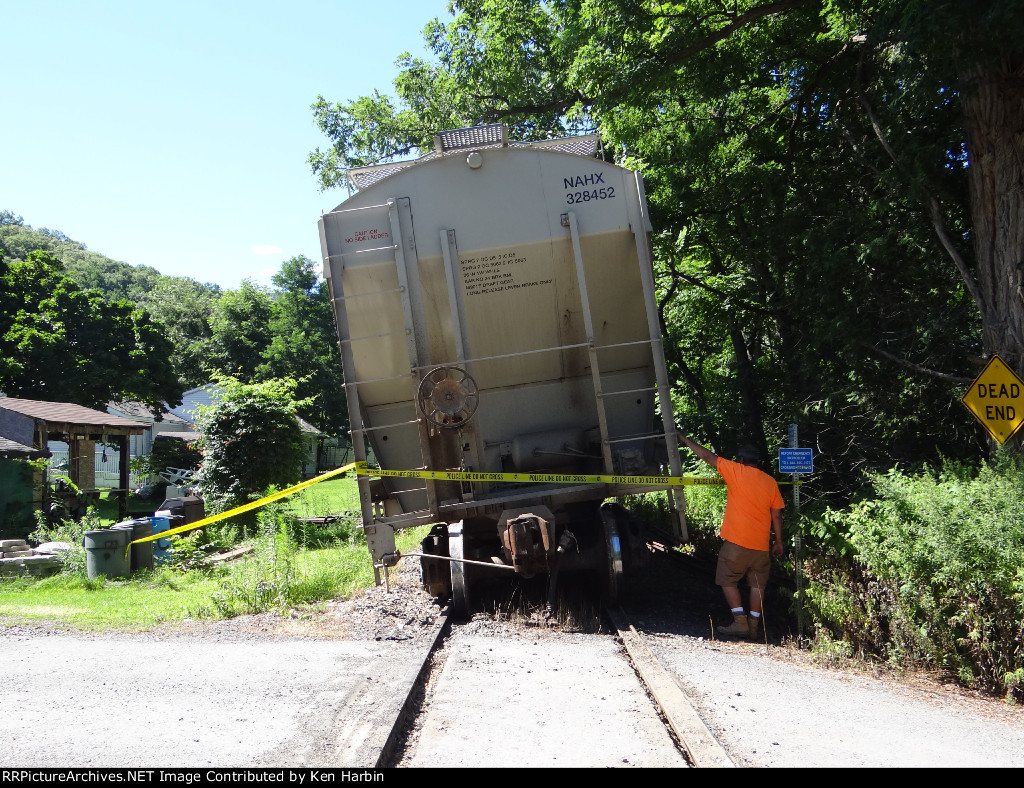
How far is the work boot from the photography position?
743 cm

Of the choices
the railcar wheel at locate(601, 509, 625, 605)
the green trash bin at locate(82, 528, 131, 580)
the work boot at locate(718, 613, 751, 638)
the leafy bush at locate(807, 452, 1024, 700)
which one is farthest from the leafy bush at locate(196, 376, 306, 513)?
the leafy bush at locate(807, 452, 1024, 700)

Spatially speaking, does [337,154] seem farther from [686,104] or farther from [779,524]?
[779,524]

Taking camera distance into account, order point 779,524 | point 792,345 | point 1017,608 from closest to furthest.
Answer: point 1017,608 < point 779,524 < point 792,345

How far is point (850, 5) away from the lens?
8867 mm

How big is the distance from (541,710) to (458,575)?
10.0ft

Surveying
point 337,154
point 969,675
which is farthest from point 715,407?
point 337,154

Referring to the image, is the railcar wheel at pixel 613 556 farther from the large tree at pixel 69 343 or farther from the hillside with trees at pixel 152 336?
Result: the large tree at pixel 69 343

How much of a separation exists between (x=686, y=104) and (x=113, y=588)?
1072cm

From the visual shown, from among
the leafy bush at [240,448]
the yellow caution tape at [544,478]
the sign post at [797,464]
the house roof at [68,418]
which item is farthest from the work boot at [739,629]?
the house roof at [68,418]

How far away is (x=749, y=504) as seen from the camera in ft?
24.8

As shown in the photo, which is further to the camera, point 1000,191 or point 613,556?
point 613,556

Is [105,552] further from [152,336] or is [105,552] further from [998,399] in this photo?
[152,336]

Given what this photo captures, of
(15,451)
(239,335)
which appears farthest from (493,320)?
(239,335)

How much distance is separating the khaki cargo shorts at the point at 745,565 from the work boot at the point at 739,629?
12.6 inches
